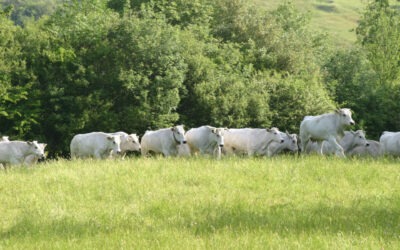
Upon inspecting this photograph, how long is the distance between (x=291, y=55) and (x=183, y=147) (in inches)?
1028

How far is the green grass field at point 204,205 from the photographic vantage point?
10430mm

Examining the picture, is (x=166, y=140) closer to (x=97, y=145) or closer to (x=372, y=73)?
(x=97, y=145)

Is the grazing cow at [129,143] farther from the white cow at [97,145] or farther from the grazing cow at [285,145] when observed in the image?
the grazing cow at [285,145]

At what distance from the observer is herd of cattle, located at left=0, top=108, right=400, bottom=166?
24.9 metres

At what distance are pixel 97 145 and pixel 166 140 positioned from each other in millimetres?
3059

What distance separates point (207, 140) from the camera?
2656 cm

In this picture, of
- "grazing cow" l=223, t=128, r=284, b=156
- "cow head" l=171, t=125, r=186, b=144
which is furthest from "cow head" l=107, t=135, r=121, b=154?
"grazing cow" l=223, t=128, r=284, b=156

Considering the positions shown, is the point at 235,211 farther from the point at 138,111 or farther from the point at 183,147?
the point at 138,111

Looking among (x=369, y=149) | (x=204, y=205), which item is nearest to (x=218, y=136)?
(x=369, y=149)

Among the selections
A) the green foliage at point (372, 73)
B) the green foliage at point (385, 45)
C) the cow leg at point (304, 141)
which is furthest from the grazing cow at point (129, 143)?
the green foliage at point (385, 45)

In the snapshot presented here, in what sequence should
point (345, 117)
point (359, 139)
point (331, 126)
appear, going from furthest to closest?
point (359, 139)
point (331, 126)
point (345, 117)

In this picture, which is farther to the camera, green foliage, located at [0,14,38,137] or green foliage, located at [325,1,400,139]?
green foliage, located at [325,1,400,139]

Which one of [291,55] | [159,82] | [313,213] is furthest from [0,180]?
[291,55]

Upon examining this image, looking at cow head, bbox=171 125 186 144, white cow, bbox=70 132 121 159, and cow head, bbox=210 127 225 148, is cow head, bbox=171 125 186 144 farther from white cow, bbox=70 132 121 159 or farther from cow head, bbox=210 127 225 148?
white cow, bbox=70 132 121 159
